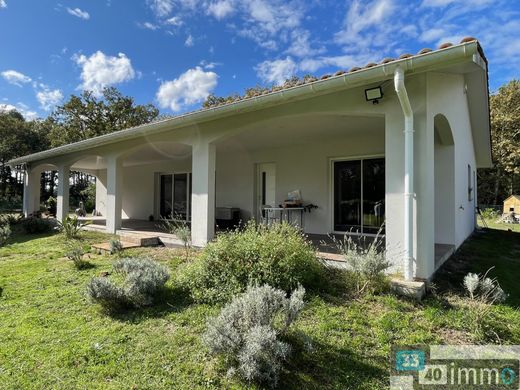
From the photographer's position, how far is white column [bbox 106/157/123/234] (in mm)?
9133

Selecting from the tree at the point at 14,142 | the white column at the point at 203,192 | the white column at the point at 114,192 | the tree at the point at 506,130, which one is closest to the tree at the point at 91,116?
the tree at the point at 14,142

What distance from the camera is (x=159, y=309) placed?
12.4 feet

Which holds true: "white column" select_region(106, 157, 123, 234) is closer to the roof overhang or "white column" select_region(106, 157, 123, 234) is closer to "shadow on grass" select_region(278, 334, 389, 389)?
the roof overhang

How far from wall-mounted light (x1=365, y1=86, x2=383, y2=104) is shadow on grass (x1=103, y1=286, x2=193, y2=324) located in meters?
3.90

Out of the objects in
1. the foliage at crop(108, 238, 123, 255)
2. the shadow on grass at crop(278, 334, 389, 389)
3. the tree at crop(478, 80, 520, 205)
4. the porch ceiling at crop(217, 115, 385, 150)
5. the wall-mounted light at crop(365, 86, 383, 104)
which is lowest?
the shadow on grass at crop(278, 334, 389, 389)

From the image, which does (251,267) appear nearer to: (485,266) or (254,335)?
(254,335)

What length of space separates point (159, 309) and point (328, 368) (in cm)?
226

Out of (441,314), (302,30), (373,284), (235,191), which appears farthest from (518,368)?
(302,30)

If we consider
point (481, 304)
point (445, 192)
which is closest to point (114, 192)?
point (445, 192)

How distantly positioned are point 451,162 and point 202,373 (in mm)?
6678

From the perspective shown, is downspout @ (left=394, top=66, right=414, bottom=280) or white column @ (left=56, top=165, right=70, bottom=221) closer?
downspout @ (left=394, top=66, right=414, bottom=280)

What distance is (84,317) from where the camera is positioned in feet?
12.2

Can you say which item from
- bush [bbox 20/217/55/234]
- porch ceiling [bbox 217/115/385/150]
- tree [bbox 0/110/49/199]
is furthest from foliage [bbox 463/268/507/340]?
tree [bbox 0/110/49/199]

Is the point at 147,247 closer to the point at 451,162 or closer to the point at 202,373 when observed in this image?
the point at 202,373
